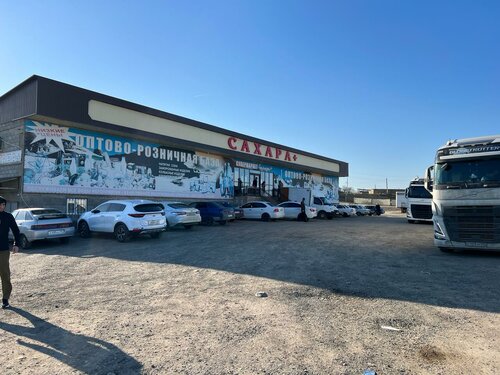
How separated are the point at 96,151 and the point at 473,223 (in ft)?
66.2

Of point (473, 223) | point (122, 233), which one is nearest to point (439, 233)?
point (473, 223)

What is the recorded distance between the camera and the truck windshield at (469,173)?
38.9 feet

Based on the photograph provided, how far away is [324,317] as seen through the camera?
6023 millimetres

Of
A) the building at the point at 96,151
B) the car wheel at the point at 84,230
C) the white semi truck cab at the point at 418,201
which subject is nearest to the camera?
the car wheel at the point at 84,230

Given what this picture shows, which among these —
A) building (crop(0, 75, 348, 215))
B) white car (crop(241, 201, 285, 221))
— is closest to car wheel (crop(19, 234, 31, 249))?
building (crop(0, 75, 348, 215))

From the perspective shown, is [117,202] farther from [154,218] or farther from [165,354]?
[165,354]

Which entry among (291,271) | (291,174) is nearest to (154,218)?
(291,271)

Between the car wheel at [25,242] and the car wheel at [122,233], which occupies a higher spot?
the car wheel at [122,233]

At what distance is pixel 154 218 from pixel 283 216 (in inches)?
607

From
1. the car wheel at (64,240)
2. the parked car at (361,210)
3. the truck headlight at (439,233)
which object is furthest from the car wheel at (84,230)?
the parked car at (361,210)

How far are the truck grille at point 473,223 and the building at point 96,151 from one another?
1900cm

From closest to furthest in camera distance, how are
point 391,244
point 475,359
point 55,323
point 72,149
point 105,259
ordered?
point 475,359 → point 55,323 → point 105,259 → point 391,244 → point 72,149

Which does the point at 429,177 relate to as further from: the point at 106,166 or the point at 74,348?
the point at 106,166

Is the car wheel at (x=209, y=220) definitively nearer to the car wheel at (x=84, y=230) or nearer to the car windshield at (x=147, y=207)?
the car windshield at (x=147, y=207)
